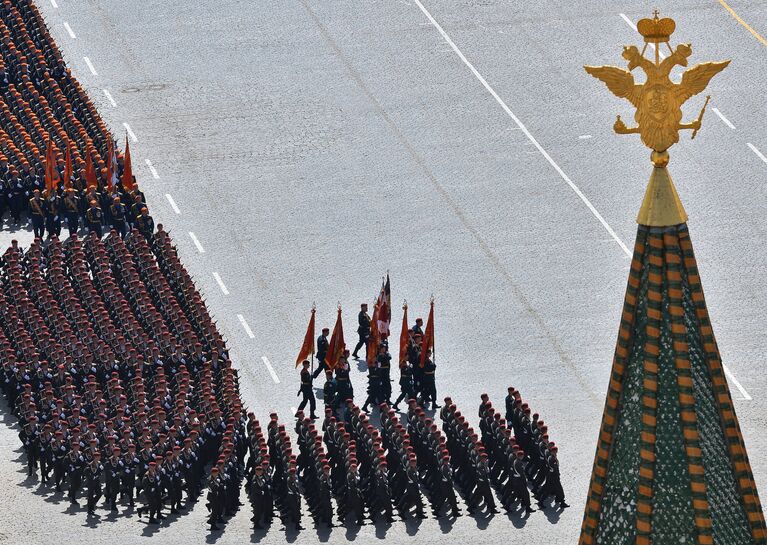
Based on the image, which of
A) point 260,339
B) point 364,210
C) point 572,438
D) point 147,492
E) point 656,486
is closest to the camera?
point 656,486

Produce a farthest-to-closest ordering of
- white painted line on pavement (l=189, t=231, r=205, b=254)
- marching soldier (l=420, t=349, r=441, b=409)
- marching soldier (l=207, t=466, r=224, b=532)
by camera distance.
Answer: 1. white painted line on pavement (l=189, t=231, r=205, b=254)
2. marching soldier (l=420, t=349, r=441, b=409)
3. marching soldier (l=207, t=466, r=224, b=532)

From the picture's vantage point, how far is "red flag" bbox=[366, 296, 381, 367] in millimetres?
51875

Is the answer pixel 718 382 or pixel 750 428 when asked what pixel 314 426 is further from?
pixel 718 382

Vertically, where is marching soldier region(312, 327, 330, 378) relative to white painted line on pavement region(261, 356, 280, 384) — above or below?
above

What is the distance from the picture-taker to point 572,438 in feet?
168

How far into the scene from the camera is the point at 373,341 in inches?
2067

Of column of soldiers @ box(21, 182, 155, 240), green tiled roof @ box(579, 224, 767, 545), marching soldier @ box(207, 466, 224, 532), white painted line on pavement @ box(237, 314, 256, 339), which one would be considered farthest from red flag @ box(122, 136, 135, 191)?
green tiled roof @ box(579, 224, 767, 545)

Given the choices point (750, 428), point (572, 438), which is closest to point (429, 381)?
point (572, 438)

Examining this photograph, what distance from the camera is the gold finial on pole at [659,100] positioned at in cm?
2103

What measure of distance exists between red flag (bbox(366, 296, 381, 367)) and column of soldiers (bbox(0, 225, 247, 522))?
332 centimetres

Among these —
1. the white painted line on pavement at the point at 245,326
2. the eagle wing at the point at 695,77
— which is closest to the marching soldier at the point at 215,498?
the white painted line on pavement at the point at 245,326

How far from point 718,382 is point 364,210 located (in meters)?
44.6

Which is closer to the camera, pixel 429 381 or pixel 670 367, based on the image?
pixel 670 367

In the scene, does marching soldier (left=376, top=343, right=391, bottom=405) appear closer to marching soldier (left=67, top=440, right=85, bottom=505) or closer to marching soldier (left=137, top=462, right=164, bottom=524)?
marching soldier (left=137, top=462, right=164, bottom=524)
